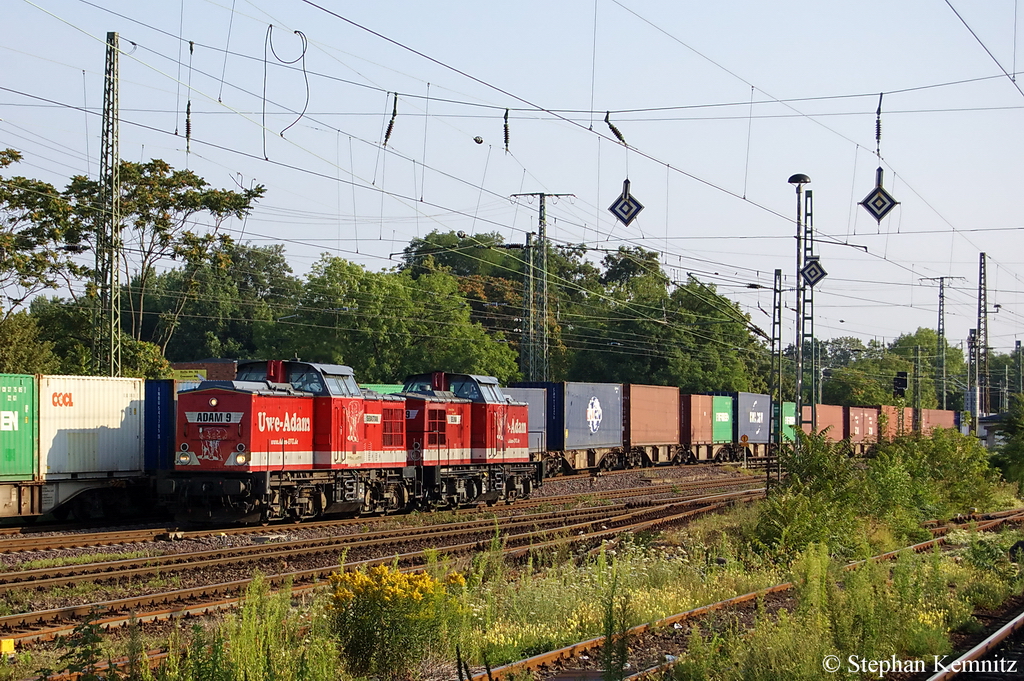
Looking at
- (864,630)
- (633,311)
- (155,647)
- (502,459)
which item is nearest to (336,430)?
(502,459)

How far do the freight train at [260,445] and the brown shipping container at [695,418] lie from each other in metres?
16.0

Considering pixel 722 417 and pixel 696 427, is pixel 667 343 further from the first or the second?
pixel 696 427

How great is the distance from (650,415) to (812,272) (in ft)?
59.5

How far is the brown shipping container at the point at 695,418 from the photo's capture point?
44.6 meters

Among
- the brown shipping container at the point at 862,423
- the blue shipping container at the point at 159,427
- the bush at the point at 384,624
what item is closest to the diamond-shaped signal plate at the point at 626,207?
the blue shipping container at the point at 159,427

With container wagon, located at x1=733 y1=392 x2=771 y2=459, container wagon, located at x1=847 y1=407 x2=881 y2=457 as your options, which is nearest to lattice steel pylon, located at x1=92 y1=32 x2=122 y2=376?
container wagon, located at x1=733 y1=392 x2=771 y2=459

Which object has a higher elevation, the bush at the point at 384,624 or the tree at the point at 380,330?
the tree at the point at 380,330

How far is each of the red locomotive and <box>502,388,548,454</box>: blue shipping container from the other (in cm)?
573

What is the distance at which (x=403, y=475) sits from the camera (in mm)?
23203

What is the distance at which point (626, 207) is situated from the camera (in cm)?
2014

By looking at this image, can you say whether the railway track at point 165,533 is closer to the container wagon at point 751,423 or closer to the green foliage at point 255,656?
the green foliage at point 255,656

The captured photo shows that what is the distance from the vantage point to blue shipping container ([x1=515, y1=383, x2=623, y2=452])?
3484cm

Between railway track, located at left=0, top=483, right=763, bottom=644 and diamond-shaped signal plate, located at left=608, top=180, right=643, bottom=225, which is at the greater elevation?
diamond-shaped signal plate, located at left=608, top=180, right=643, bottom=225

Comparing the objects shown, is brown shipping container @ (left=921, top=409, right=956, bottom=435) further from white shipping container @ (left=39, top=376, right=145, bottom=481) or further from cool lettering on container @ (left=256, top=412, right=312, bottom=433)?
white shipping container @ (left=39, top=376, right=145, bottom=481)
